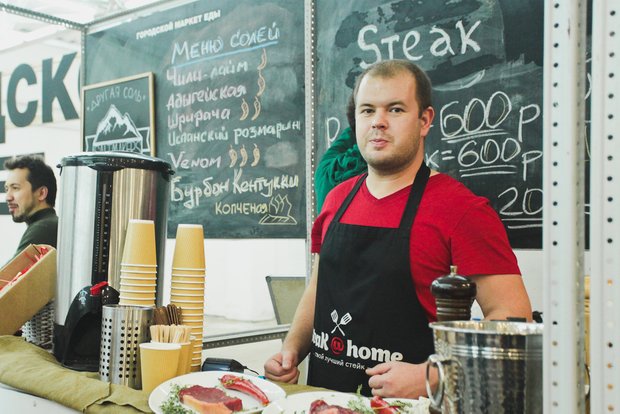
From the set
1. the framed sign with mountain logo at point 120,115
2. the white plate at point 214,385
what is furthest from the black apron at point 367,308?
the framed sign with mountain logo at point 120,115

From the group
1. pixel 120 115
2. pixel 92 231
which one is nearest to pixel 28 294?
pixel 92 231

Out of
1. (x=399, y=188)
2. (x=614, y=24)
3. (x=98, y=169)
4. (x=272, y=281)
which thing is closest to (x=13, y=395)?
(x=98, y=169)

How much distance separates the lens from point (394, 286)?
1818 millimetres

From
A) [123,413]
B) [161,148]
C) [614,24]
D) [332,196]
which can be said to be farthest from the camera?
[161,148]

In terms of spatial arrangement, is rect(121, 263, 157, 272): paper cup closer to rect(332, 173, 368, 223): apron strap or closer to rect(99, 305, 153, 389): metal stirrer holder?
rect(99, 305, 153, 389): metal stirrer holder

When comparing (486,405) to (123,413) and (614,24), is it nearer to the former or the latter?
(614,24)

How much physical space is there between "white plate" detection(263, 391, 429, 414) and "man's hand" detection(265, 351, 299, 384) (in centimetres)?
43

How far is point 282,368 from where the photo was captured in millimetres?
1871

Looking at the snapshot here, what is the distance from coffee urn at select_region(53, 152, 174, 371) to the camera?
182 centimetres

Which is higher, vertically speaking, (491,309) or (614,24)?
(614,24)

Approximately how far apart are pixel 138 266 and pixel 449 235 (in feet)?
2.76

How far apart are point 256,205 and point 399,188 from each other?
65.7 inches

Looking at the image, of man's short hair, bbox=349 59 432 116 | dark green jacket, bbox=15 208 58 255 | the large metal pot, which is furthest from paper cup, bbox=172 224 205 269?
dark green jacket, bbox=15 208 58 255

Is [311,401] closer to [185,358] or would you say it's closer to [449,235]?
[185,358]
